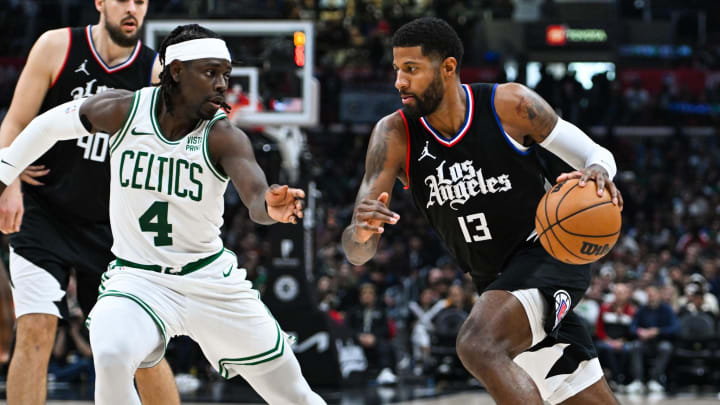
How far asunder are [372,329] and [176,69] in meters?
9.14

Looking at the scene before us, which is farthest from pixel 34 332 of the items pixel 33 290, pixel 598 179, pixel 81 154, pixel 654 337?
pixel 654 337

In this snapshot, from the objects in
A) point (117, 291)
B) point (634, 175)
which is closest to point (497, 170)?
point (117, 291)

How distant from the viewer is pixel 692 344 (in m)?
12.6

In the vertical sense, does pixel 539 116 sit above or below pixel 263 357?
above

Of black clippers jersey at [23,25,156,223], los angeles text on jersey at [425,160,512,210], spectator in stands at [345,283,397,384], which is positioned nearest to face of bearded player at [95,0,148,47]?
black clippers jersey at [23,25,156,223]

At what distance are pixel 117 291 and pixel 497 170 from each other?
1.74 m

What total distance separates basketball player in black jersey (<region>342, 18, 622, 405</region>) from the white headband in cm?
78

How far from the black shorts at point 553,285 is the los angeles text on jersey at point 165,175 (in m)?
1.37

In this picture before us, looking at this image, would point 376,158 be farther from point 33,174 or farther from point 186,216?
point 33,174

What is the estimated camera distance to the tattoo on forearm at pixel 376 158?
4359 millimetres

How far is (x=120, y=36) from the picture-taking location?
196 inches

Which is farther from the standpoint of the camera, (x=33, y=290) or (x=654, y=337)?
(x=654, y=337)

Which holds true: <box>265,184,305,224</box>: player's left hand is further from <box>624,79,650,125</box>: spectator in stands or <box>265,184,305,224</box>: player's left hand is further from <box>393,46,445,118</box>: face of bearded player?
<box>624,79,650,125</box>: spectator in stands

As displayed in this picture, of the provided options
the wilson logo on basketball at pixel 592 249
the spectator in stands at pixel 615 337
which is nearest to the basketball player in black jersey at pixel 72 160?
the wilson logo on basketball at pixel 592 249
